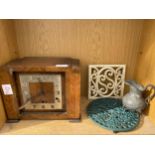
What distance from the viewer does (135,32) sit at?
0.89 m

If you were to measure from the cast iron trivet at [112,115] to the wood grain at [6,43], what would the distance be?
47 cm

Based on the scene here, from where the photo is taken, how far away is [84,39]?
0.91 meters

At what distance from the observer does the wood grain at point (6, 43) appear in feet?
2.41

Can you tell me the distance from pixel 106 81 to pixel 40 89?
421 mm

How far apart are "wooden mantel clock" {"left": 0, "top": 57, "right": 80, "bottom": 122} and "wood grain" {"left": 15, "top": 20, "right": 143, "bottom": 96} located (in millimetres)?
180

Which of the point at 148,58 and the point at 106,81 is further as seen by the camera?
the point at 106,81

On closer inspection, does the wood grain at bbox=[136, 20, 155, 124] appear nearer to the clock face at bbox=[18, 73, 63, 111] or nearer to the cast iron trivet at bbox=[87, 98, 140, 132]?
the cast iron trivet at bbox=[87, 98, 140, 132]

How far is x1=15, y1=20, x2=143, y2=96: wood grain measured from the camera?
0.87 meters

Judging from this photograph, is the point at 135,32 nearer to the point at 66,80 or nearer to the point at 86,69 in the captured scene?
the point at 86,69

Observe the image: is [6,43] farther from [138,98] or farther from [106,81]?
[138,98]

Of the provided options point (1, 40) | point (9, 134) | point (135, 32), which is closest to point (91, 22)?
point (135, 32)
